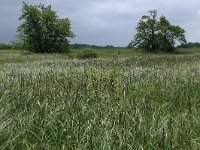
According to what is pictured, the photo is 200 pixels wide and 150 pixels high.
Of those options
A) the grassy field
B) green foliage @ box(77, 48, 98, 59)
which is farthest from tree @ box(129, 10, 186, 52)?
the grassy field

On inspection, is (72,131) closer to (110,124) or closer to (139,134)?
(110,124)

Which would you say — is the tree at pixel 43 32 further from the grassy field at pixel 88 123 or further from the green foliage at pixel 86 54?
the grassy field at pixel 88 123

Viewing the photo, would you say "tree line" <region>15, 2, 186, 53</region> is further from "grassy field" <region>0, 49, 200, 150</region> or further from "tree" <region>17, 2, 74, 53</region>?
"grassy field" <region>0, 49, 200, 150</region>

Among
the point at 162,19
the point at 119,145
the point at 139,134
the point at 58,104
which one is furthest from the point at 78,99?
the point at 162,19

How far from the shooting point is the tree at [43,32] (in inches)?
2832

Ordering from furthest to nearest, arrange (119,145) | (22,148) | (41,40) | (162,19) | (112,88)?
(162,19), (41,40), (112,88), (22,148), (119,145)

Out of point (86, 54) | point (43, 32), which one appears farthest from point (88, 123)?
point (43, 32)

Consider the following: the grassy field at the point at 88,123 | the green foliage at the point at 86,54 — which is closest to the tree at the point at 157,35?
the green foliage at the point at 86,54

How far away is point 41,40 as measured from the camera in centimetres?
7244

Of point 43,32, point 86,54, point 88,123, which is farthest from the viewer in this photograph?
point 43,32

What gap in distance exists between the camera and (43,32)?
241 feet

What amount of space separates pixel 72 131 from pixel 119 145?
1.15m

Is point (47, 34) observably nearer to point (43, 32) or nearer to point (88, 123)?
point (43, 32)

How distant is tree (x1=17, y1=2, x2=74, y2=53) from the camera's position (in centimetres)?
7194
